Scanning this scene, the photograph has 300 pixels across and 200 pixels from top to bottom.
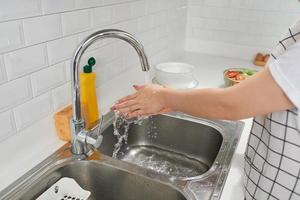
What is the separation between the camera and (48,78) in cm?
86

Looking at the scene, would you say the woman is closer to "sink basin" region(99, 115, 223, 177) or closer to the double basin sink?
the double basin sink

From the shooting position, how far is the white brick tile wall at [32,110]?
0.79 m

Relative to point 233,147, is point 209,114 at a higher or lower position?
higher

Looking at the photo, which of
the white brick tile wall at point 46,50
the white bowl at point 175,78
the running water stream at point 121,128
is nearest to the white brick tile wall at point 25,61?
the white brick tile wall at point 46,50

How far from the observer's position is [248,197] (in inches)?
29.0

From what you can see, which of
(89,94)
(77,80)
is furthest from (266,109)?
(89,94)

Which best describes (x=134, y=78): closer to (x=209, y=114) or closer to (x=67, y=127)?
(x=67, y=127)

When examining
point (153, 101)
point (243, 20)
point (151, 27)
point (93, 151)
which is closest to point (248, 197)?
point (153, 101)

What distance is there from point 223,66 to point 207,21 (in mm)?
338

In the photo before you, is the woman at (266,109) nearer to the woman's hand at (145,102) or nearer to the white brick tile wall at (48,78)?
the woman's hand at (145,102)

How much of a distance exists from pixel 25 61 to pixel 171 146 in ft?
2.23

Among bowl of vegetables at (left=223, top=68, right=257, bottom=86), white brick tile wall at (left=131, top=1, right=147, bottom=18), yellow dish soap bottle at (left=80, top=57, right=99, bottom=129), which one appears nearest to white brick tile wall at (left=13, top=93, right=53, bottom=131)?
yellow dish soap bottle at (left=80, top=57, right=99, bottom=129)

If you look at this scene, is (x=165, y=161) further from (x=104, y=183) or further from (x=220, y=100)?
(x=220, y=100)

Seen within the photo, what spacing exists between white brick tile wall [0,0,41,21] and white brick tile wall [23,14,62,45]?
0.06 feet
